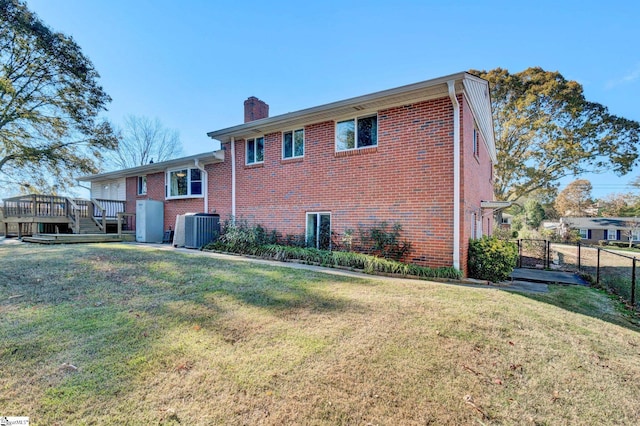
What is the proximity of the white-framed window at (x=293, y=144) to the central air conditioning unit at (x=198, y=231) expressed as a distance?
13.3 feet

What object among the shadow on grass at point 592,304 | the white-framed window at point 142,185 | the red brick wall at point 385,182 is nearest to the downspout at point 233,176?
the red brick wall at point 385,182

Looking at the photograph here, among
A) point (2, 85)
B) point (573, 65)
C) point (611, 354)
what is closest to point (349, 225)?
point (611, 354)

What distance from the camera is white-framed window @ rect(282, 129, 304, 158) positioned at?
9.84 metres

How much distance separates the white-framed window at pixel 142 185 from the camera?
15438 millimetres

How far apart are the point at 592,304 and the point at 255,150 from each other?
10.5 meters

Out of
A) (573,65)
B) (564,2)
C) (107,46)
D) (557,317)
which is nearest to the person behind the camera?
(557,317)

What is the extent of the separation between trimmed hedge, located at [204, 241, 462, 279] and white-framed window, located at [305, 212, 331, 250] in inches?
21.1

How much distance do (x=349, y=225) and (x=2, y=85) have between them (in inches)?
790

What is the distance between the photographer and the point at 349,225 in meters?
8.62

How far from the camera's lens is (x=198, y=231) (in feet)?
35.5

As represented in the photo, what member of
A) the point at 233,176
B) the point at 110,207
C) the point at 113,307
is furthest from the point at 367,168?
the point at 110,207

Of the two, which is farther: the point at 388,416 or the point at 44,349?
the point at 44,349

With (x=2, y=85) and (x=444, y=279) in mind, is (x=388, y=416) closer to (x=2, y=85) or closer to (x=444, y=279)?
(x=444, y=279)

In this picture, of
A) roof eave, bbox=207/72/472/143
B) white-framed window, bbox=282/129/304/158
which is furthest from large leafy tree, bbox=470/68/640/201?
white-framed window, bbox=282/129/304/158
